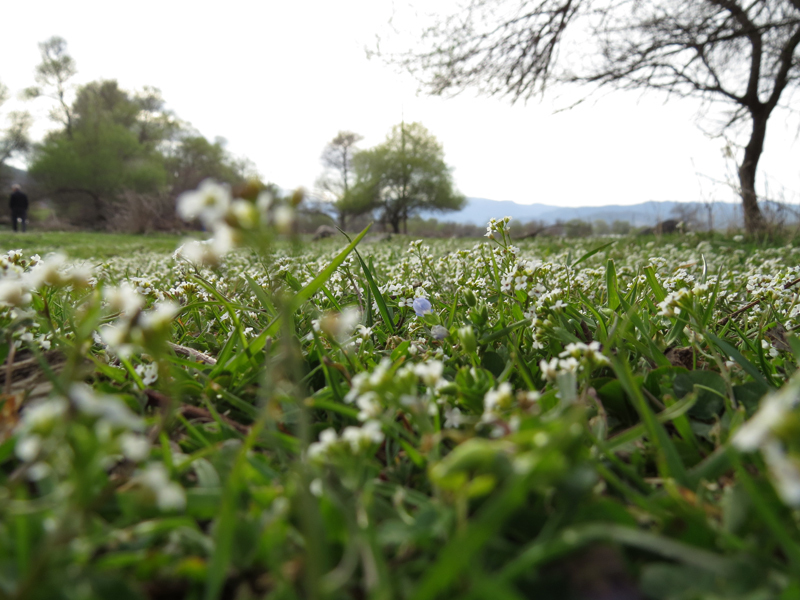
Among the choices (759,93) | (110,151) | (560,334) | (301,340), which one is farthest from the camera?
(110,151)

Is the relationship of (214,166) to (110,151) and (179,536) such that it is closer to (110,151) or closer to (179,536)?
(110,151)

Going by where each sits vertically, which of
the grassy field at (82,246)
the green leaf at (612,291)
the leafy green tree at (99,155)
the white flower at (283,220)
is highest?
the leafy green tree at (99,155)

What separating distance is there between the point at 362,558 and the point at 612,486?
44 centimetres

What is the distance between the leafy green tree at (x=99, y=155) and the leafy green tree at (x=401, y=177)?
17.2 meters

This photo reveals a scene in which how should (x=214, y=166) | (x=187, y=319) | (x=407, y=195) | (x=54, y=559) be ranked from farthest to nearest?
(x=407, y=195) → (x=214, y=166) → (x=187, y=319) → (x=54, y=559)

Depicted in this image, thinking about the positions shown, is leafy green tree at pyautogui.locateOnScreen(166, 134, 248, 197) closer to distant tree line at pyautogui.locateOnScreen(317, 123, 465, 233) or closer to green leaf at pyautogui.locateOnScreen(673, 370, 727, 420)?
distant tree line at pyautogui.locateOnScreen(317, 123, 465, 233)

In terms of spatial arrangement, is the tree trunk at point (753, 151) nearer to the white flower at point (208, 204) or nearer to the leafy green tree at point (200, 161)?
the white flower at point (208, 204)

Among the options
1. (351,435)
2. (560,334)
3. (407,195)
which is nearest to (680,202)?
(560,334)

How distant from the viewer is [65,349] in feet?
3.63

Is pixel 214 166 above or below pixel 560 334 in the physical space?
above

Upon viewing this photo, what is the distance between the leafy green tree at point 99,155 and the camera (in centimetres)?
3203

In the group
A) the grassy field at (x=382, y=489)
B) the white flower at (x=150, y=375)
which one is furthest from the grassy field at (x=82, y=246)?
the grassy field at (x=382, y=489)

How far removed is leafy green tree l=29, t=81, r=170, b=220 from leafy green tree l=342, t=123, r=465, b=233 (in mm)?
17160

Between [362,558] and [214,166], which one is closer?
[362,558]
